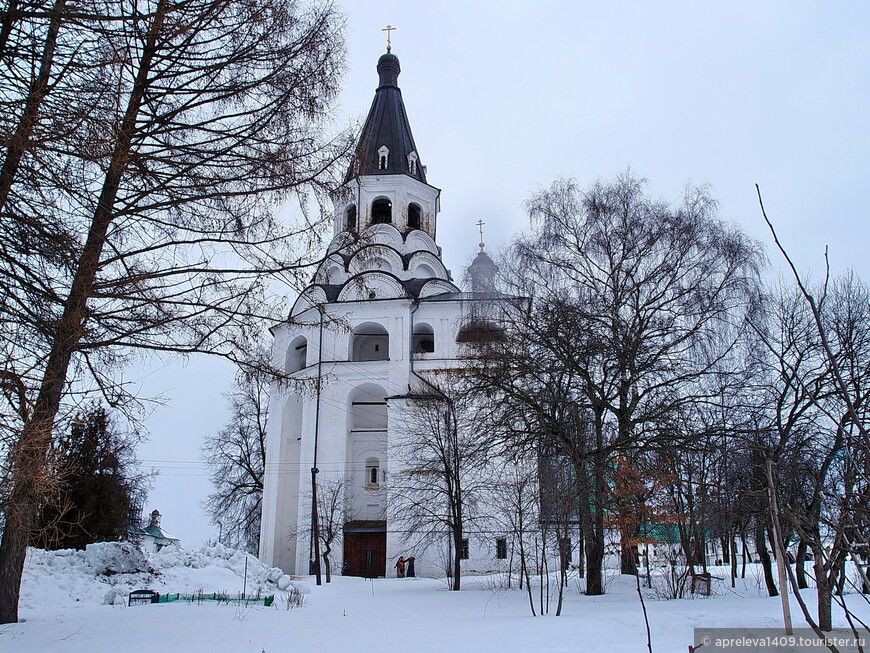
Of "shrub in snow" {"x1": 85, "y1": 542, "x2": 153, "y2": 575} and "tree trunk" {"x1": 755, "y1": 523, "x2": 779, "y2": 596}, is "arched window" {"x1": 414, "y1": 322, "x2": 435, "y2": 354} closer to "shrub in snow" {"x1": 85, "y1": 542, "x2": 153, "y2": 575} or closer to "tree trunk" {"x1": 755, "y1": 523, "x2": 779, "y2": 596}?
"shrub in snow" {"x1": 85, "y1": 542, "x2": 153, "y2": 575}

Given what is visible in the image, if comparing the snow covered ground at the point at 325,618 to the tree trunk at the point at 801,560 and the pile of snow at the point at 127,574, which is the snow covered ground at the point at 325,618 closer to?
the pile of snow at the point at 127,574

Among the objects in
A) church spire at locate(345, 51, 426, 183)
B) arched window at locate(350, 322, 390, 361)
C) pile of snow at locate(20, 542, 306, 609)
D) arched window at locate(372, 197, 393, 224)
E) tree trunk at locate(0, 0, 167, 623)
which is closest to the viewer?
tree trunk at locate(0, 0, 167, 623)

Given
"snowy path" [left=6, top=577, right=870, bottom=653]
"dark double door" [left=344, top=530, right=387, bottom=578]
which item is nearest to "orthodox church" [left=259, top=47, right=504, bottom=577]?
"dark double door" [left=344, top=530, right=387, bottom=578]

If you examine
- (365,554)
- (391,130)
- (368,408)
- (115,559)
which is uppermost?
(391,130)

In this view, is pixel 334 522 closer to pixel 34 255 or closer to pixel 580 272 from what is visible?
pixel 580 272

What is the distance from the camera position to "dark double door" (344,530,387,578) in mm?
27406

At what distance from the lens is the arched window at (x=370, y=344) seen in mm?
32750

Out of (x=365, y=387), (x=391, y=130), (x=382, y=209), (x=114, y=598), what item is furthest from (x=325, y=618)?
(x=391, y=130)

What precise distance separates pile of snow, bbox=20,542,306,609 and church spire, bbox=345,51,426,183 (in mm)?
20436

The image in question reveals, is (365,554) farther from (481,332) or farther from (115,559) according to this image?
(481,332)

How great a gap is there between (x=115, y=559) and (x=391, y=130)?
2625cm

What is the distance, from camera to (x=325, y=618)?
36.0 ft

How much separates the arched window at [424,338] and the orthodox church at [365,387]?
6cm

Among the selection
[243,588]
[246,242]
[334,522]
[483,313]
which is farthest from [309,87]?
[334,522]
